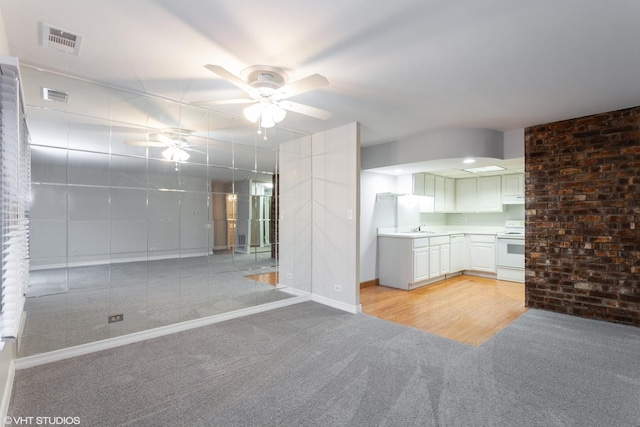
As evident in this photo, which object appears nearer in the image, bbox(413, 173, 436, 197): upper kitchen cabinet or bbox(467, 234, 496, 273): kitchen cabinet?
bbox(413, 173, 436, 197): upper kitchen cabinet

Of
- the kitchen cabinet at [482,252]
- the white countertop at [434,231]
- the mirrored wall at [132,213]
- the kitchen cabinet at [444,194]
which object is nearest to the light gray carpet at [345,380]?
the mirrored wall at [132,213]

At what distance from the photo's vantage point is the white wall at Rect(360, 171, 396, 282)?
5605 mm

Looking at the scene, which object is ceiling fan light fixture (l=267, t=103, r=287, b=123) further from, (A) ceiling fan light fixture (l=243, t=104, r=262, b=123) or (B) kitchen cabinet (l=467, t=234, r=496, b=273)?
(B) kitchen cabinet (l=467, t=234, r=496, b=273)

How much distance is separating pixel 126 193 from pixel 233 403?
2239 millimetres

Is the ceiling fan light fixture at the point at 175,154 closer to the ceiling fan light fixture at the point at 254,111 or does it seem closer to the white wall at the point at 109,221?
the white wall at the point at 109,221

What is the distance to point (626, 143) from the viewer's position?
3.60 meters

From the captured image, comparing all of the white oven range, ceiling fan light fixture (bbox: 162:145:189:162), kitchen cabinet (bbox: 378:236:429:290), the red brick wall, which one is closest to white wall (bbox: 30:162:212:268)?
ceiling fan light fixture (bbox: 162:145:189:162)

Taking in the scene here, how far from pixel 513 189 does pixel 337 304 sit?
4.35 m

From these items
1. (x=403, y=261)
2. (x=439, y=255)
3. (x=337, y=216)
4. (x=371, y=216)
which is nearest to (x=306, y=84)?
(x=337, y=216)

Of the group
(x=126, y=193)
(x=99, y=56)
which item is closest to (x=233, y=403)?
(x=126, y=193)

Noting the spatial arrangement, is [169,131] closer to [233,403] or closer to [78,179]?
[78,179]

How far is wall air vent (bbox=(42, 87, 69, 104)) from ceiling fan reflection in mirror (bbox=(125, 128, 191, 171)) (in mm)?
653

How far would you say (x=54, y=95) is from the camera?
2758 millimetres

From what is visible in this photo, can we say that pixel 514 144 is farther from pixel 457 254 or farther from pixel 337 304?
pixel 337 304
